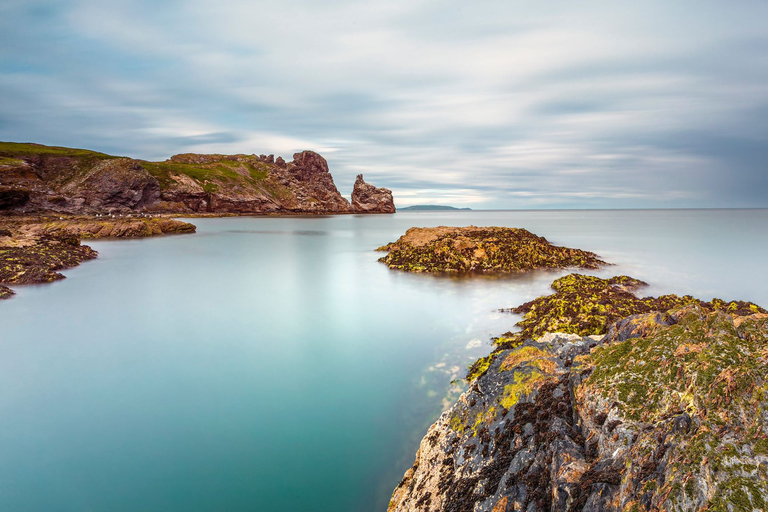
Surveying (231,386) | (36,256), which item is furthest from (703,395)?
(36,256)

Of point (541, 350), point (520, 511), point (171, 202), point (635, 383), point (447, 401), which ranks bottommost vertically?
point (447, 401)

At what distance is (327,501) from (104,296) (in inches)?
657

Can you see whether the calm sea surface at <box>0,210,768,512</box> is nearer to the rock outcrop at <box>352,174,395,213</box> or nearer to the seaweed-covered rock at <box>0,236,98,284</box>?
the seaweed-covered rock at <box>0,236,98,284</box>

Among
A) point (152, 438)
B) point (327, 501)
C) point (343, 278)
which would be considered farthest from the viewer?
point (343, 278)

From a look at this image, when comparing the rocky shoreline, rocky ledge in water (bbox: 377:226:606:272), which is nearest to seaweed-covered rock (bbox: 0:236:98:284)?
rocky ledge in water (bbox: 377:226:606:272)

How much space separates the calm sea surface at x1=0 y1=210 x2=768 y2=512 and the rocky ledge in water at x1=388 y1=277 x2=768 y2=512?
6.61 ft

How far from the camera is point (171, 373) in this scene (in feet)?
29.6

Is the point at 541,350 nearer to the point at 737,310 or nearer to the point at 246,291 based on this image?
the point at 737,310

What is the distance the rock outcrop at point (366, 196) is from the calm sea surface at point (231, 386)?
536 ft

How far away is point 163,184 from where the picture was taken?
111m

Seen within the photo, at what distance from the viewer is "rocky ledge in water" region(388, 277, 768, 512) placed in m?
2.41

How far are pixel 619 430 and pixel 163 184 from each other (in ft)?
434

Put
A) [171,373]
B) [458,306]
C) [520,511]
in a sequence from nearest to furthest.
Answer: [520,511] → [171,373] → [458,306]

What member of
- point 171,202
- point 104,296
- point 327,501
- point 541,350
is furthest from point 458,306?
point 171,202
